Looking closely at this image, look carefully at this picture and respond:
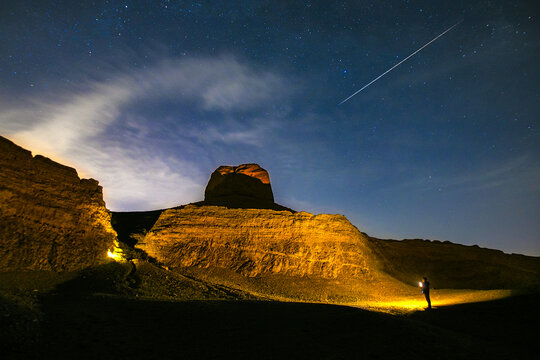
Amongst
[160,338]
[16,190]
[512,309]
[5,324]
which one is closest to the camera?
[5,324]

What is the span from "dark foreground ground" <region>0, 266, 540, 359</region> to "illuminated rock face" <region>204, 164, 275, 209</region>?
31.2 metres

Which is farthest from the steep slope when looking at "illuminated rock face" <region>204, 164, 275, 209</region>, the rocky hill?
"illuminated rock face" <region>204, 164, 275, 209</region>

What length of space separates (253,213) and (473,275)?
27.4m

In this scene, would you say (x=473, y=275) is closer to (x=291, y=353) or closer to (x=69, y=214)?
(x=291, y=353)

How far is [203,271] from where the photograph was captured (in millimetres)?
21422

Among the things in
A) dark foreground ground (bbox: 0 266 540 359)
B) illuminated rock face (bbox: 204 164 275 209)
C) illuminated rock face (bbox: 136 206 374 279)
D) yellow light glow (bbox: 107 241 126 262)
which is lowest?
dark foreground ground (bbox: 0 266 540 359)

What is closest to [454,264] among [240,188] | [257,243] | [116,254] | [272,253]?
[272,253]

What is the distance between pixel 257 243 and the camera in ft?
81.0

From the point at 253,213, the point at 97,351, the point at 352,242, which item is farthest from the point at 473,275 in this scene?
the point at 97,351

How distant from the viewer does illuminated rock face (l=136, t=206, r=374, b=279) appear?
75.1ft

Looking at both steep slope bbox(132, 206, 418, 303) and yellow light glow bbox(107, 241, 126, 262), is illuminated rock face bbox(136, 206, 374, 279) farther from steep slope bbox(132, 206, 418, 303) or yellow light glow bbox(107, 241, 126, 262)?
yellow light glow bbox(107, 241, 126, 262)

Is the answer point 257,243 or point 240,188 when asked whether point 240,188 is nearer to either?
point 240,188

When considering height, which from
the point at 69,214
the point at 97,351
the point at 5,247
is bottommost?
the point at 97,351

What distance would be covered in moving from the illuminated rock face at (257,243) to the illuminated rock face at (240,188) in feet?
49.5
